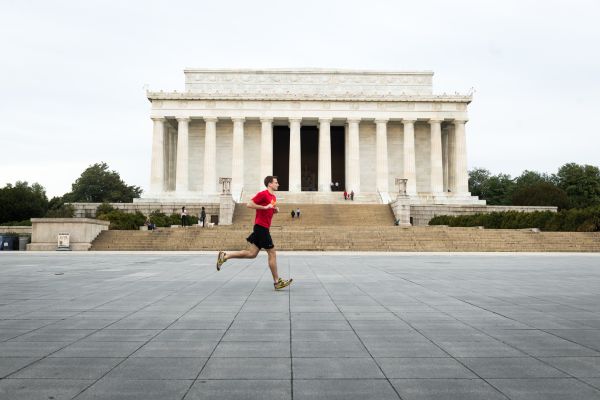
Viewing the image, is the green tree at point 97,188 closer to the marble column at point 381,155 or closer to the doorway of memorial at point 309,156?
the doorway of memorial at point 309,156

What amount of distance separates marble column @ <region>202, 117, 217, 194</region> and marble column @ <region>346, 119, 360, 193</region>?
1732cm

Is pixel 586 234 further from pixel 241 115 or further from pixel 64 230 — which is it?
pixel 241 115

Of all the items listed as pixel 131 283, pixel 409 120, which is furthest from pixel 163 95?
pixel 131 283

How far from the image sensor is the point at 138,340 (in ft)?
19.2

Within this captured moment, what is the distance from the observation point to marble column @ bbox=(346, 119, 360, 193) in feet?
213

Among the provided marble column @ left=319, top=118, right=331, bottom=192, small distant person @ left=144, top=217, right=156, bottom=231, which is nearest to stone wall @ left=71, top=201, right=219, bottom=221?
small distant person @ left=144, top=217, right=156, bottom=231

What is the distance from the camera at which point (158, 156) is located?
210ft

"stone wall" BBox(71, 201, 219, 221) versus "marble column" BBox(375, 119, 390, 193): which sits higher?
"marble column" BBox(375, 119, 390, 193)

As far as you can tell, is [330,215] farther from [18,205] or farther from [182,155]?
[18,205]

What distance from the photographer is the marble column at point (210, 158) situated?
64250 millimetres

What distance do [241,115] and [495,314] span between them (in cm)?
5931

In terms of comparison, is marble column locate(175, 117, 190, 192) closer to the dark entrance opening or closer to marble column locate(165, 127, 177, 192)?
marble column locate(165, 127, 177, 192)

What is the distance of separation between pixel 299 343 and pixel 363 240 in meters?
27.6

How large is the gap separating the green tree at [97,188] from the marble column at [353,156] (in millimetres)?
43588
